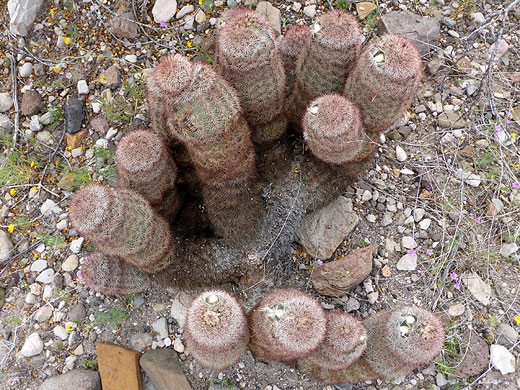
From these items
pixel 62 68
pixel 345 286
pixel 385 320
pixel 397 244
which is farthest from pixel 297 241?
pixel 62 68

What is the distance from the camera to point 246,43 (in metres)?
2.21

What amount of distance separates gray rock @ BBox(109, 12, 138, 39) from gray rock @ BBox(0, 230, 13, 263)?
6.03 feet

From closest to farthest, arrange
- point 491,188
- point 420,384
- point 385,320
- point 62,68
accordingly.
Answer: point 385,320
point 420,384
point 491,188
point 62,68

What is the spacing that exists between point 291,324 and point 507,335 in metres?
1.68

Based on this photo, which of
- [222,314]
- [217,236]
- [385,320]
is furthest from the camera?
[217,236]

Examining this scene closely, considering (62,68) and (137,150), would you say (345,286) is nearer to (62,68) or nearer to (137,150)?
(137,150)

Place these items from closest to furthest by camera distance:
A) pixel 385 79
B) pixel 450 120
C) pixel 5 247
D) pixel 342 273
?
pixel 385 79, pixel 342 273, pixel 5 247, pixel 450 120

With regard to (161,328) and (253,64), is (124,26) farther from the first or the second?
(161,328)

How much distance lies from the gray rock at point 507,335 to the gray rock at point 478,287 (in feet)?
0.56

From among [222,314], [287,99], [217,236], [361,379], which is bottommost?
[361,379]

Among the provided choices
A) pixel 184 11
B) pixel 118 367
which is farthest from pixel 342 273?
pixel 184 11

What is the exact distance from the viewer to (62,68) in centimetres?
371

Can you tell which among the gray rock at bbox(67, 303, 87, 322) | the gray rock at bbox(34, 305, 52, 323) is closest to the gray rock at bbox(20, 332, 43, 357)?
the gray rock at bbox(34, 305, 52, 323)

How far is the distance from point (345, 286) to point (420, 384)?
0.75 m
